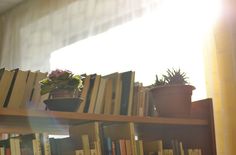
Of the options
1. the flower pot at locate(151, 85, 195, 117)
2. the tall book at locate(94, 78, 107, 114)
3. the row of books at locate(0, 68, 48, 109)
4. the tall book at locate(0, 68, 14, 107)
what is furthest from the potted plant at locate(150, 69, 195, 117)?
the tall book at locate(0, 68, 14, 107)

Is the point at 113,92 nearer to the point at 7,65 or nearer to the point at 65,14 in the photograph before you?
the point at 65,14

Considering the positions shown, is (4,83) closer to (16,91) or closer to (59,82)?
(16,91)

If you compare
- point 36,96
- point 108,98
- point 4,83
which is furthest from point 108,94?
point 4,83

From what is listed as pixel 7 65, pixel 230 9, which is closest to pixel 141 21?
pixel 230 9

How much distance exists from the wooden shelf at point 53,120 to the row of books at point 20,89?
8 cm

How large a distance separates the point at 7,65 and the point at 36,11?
498 millimetres

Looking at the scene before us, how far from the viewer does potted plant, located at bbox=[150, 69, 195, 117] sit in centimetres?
175

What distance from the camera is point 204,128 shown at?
179 cm

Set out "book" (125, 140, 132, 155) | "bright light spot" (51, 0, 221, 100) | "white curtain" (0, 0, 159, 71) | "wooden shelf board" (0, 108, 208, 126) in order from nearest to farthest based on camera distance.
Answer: "wooden shelf board" (0, 108, 208, 126), "book" (125, 140, 132, 155), "bright light spot" (51, 0, 221, 100), "white curtain" (0, 0, 159, 71)

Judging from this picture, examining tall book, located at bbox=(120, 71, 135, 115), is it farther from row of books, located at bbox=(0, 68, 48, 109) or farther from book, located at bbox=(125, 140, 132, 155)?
row of books, located at bbox=(0, 68, 48, 109)

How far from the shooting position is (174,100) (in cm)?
175

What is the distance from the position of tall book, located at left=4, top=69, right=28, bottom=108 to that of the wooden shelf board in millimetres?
70

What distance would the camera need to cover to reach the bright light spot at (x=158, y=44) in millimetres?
2041

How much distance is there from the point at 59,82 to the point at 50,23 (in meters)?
1.52
